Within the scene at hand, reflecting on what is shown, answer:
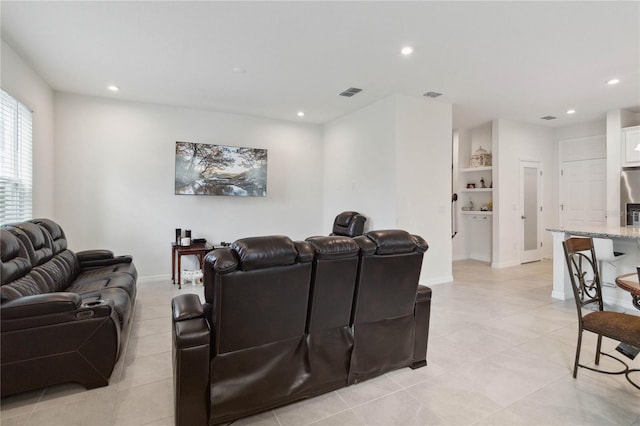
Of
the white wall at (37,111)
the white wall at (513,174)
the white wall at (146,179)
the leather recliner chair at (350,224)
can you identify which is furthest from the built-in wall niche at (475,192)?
the white wall at (37,111)

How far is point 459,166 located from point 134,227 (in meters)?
6.60

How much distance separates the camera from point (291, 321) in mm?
1855

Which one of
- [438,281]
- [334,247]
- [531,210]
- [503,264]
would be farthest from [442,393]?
[531,210]

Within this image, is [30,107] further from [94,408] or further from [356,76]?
[356,76]

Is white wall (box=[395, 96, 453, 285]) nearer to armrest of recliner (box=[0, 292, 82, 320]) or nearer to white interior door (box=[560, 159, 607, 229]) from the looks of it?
white interior door (box=[560, 159, 607, 229])

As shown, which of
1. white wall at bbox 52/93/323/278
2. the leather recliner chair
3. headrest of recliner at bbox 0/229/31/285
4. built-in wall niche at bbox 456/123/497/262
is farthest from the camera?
built-in wall niche at bbox 456/123/497/262

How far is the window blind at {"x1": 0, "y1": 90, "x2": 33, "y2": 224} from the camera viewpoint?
3135 mm

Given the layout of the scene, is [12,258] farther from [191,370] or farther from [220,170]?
[220,170]

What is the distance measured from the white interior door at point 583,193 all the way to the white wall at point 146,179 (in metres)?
5.95

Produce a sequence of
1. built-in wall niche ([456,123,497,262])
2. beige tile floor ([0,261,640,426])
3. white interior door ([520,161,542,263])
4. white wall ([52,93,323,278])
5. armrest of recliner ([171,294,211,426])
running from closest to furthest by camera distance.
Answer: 1. armrest of recliner ([171,294,211,426])
2. beige tile floor ([0,261,640,426])
3. white wall ([52,93,323,278])
4. white interior door ([520,161,542,263])
5. built-in wall niche ([456,123,497,262])

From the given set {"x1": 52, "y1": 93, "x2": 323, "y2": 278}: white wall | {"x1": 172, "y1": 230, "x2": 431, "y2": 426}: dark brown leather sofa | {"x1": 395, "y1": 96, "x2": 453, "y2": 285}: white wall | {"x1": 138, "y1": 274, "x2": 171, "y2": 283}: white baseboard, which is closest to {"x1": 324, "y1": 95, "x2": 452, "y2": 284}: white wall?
{"x1": 395, "y1": 96, "x2": 453, "y2": 285}: white wall

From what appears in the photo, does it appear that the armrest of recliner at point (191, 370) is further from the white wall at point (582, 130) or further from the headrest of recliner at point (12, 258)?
the white wall at point (582, 130)

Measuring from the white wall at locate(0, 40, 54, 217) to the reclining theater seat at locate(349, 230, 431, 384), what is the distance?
3.94 metres

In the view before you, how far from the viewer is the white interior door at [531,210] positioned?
663cm
